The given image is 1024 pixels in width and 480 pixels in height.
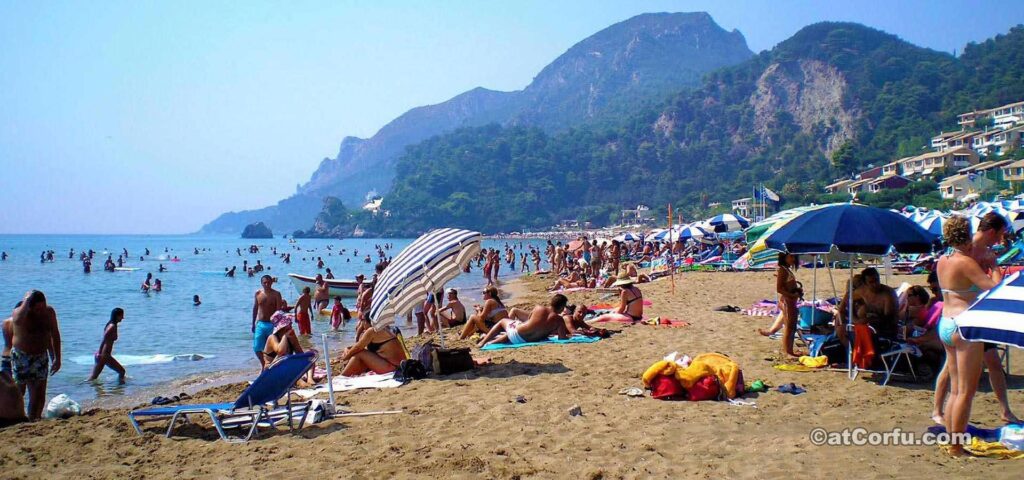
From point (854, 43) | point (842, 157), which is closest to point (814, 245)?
point (842, 157)

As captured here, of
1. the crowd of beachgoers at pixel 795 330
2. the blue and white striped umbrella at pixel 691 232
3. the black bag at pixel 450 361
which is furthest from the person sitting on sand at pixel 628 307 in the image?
the blue and white striped umbrella at pixel 691 232

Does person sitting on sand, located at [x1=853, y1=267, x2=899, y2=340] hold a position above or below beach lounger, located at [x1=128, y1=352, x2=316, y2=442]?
above

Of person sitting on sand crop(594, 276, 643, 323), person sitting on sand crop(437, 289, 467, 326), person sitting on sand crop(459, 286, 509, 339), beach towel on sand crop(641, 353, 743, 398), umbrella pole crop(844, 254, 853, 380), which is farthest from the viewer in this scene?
person sitting on sand crop(437, 289, 467, 326)

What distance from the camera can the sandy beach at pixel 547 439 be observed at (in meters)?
4.62

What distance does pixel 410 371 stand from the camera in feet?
25.7

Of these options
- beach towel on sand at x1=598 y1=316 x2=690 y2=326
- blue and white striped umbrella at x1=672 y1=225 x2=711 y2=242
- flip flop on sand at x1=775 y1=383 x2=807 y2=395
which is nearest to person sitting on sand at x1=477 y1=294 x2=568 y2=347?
beach towel on sand at x1=598 y1=316 x2=690 y2=326

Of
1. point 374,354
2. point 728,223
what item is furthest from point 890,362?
point 728,223

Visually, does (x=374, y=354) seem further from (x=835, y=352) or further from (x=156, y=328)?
(x=156, y=328)

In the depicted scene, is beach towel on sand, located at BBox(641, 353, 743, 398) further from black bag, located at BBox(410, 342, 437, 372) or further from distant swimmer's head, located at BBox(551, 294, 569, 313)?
distant swimmer's head, located at BBox(551, 294, 569, 313)

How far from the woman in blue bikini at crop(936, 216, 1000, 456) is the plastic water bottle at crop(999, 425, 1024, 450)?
24cm

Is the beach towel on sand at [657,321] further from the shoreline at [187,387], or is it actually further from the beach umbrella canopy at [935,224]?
the beach umbrella canopy at [935,224]

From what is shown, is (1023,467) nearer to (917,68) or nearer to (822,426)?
(822,426)

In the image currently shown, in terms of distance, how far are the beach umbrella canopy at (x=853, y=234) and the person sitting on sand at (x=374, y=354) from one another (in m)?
4.39

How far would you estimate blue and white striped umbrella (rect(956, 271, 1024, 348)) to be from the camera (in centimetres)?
367
